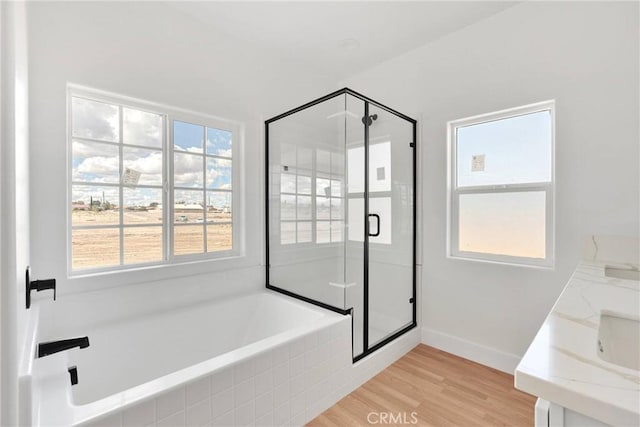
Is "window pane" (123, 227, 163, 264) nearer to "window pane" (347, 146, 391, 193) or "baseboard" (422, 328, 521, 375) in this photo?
"window pane" (347, 146, 391, 193)

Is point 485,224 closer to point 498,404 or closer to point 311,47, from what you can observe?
point 498,404

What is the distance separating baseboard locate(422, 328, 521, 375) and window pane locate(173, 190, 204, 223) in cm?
219

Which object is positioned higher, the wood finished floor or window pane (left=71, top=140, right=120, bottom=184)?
window pane (left=71, top=140, right=120, bottom=184)

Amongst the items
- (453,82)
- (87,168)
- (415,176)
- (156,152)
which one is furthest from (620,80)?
(87,168)

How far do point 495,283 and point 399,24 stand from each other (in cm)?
215

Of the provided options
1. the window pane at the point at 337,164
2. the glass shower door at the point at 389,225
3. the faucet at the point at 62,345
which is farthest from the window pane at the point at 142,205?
the glass shower door at the point at 389,225

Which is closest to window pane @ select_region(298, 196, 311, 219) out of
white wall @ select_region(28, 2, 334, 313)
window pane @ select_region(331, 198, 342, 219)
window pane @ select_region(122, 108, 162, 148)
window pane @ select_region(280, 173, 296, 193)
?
window pane @ select_region(280, 173, 296, 193)

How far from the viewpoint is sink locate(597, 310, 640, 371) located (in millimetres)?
882

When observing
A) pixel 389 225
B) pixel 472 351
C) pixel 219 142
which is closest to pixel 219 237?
pixel 219 142

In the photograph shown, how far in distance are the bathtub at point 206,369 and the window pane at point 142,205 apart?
67cm

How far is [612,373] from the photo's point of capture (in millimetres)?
572

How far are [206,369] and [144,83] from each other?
1.87 metres

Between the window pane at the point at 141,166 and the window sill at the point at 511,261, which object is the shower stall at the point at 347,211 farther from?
the window pane at the point at 141,166

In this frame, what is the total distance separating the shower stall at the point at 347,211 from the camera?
2133 mm
